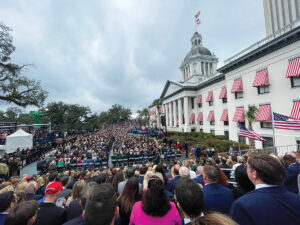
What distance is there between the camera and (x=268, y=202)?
130 cm

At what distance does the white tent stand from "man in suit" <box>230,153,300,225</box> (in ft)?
76.7

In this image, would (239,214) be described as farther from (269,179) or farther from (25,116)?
(25,116)

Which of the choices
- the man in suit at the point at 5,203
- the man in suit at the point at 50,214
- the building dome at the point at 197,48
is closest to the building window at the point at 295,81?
the man in suit at the point at 50,214

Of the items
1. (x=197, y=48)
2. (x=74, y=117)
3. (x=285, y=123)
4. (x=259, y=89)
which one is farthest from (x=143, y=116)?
(x=285, y=123)

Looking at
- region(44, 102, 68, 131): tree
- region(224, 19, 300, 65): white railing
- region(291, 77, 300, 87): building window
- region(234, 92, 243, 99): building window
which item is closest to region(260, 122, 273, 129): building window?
region(291, 77, 300, 87): building window

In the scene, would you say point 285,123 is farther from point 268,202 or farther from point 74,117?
point 74,117

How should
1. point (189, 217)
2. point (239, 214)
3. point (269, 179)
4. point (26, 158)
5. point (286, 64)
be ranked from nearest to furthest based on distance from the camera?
point (239, 214), point (269, 179), point (189, 217), point (286, 64), point (26, 158)

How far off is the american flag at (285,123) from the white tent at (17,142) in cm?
2600

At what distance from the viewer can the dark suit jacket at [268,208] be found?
123 cm

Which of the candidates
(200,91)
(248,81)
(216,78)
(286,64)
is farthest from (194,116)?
(286,64)

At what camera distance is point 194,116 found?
1194 inches

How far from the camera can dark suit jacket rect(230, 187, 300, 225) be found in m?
1.23

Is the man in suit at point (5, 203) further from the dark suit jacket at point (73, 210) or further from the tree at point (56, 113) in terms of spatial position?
the tree at point (56, 113)

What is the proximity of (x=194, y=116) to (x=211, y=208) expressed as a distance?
29756mm
